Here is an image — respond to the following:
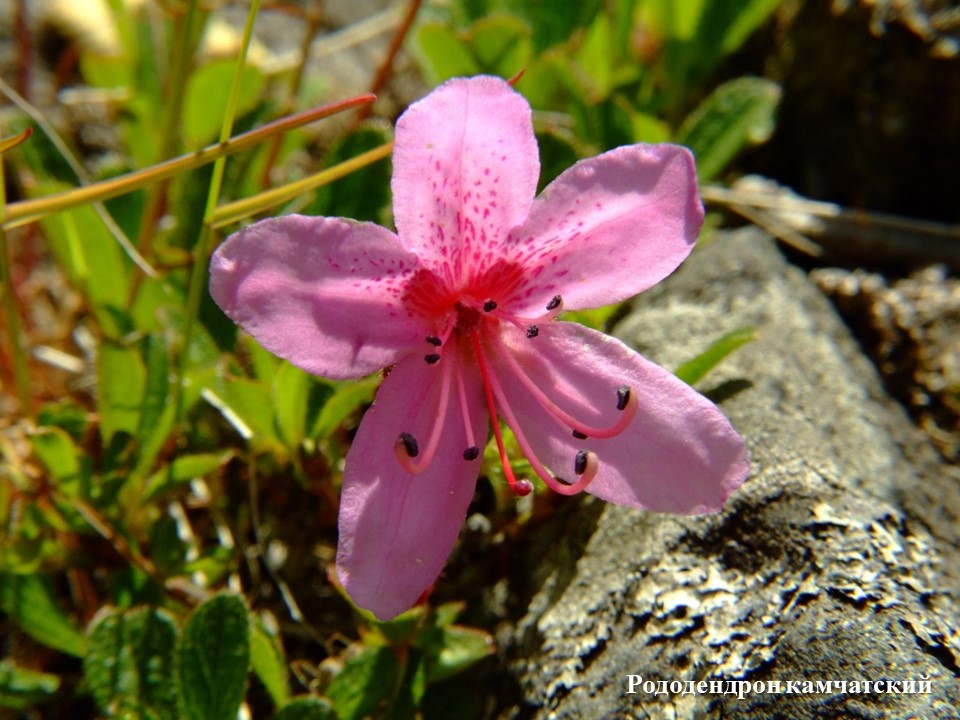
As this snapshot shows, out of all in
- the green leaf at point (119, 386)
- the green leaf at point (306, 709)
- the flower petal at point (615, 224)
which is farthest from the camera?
the green leaf at point (119, 386)

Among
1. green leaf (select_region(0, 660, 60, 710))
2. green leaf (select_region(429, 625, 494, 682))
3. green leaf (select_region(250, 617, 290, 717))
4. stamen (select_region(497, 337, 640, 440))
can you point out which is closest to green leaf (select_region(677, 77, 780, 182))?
stamen (select_region(497, 337, 640, 440))

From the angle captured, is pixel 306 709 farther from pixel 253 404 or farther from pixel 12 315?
pixel 12 315

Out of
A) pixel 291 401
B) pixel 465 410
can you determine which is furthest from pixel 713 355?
pixel 291 401

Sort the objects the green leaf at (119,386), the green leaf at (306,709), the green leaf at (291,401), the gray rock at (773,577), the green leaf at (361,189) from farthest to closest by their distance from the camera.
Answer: the green leaf at (361,189) < the green leaf at (119,386) < the green leaf at (291,401) < the green leaf at (306,709) < the gray rock at (773,577)

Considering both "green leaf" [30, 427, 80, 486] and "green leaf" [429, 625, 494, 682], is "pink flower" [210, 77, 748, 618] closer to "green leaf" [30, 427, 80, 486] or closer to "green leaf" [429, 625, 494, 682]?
"green leaf" [429, 625, 494, 682]

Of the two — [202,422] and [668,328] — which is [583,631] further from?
[202,422]

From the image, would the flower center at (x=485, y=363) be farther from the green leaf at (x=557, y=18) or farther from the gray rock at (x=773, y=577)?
the green leaf at (x=557, y=18)

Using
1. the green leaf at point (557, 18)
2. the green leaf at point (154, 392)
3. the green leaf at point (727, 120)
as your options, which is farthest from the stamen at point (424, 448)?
the green leaf at point (557, 18)
